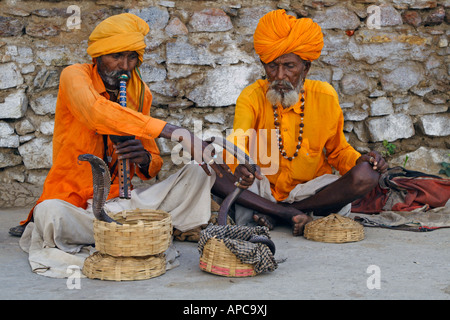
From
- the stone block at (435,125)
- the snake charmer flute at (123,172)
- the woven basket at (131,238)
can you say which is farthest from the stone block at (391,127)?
the woven basket at (131,238)

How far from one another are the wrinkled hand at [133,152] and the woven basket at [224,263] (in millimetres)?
897

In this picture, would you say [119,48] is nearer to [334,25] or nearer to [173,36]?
[173,36]

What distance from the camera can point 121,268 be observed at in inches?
118

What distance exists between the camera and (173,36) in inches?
214

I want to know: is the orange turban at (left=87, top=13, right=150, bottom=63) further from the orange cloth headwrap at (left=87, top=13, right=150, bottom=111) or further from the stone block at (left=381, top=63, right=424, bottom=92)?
the stone block at (left=381, top=63, right=424, bottom=92)

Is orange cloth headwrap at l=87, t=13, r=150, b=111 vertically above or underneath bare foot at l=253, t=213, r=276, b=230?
above

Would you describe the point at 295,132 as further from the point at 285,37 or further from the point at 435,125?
the point at 435,125

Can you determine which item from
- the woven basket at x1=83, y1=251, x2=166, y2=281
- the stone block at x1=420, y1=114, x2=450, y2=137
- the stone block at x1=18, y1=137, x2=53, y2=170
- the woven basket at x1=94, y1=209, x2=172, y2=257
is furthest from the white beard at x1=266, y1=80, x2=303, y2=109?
the stone block at x1=18, y1=137, x2=53, y2=170

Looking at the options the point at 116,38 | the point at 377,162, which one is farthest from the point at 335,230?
the point at 116,38

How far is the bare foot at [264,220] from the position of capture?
4.25m

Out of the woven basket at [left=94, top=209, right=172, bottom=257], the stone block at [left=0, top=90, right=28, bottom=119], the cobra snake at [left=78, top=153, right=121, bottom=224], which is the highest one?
the stone block at [left=0, top=90, right=28, bottom=119]

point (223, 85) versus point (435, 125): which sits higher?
point (223, 85)

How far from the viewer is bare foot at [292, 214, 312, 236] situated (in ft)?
13.4

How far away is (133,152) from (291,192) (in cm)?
132
